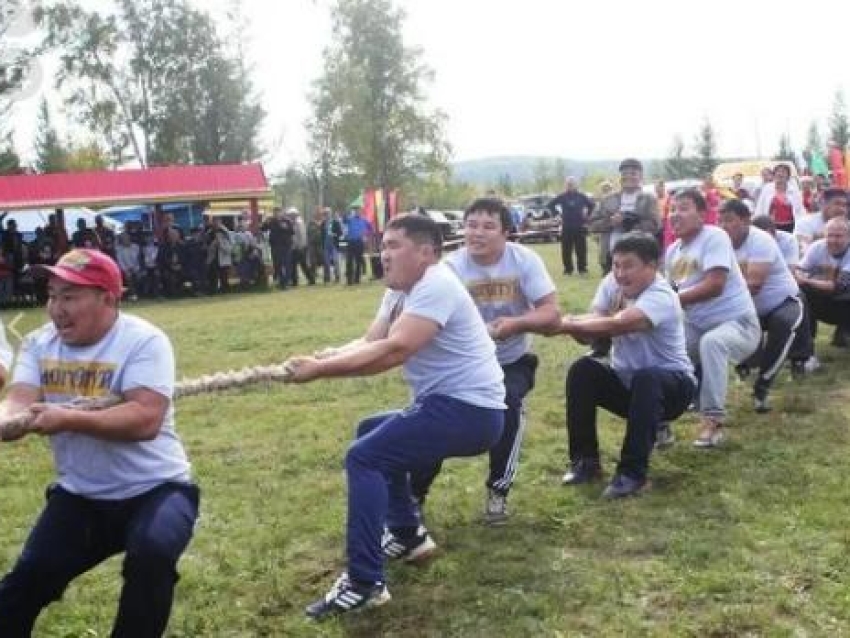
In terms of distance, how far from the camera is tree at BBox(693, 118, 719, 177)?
6219 cm

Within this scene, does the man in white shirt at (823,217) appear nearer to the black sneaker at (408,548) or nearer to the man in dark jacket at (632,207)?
the man in dark jacket at (632,207)

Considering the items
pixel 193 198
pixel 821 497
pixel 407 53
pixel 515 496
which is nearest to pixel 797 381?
pixel 821 497

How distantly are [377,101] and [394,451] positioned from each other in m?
45.6

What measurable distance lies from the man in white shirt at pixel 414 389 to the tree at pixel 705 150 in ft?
198

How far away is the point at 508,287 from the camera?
538 centimetres

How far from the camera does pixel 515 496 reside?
548 cm

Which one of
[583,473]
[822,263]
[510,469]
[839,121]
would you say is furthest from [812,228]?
[839,121]

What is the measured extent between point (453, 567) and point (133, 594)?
63.4 inches

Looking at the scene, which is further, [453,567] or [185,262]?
[185,262]

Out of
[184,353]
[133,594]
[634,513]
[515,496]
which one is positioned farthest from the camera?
[184,353]

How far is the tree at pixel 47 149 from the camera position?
5669 centimetres

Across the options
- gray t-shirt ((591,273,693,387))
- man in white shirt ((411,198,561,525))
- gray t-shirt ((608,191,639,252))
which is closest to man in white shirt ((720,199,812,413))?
gray t-shirt ((591,273,693,387))

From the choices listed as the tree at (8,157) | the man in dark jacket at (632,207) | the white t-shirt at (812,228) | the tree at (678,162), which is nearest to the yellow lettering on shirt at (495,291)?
the white t-shirt at (812,228)

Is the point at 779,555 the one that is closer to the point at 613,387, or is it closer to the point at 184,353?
the point at 613,387
